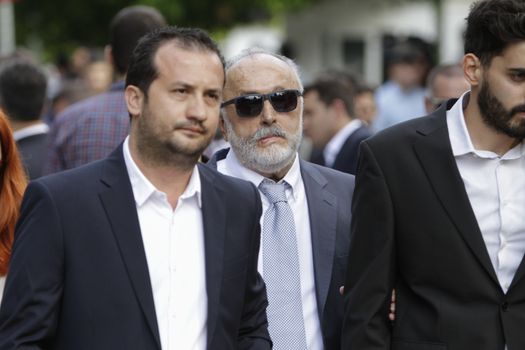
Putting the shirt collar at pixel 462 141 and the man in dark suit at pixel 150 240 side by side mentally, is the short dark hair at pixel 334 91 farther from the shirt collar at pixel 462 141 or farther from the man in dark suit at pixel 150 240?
the man in dark suit at pixel 150 240

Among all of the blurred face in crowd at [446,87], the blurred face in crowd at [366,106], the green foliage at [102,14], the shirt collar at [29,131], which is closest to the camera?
the shirt collar at [29,131]

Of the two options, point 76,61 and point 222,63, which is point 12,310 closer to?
point 222,63

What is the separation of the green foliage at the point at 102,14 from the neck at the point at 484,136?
1792 centimetres

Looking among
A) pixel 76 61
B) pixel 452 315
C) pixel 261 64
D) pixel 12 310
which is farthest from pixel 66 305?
pixel 76 61

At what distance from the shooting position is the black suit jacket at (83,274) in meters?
3.96

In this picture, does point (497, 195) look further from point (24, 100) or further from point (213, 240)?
point (24, 100)

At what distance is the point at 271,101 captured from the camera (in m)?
5.47

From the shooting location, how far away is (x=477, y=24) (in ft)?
15.6

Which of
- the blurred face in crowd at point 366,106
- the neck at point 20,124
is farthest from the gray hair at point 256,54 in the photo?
the blurred face in crowd at point 366,106

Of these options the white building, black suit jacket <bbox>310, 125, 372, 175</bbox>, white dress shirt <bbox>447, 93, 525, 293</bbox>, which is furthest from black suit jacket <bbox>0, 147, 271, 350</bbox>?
the white building

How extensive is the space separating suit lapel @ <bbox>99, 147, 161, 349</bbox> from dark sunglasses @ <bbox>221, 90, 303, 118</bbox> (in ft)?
4.47

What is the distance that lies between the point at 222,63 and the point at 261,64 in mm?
1244

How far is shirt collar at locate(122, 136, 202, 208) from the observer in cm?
417

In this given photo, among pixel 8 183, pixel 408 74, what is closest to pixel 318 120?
pixel 408 74
